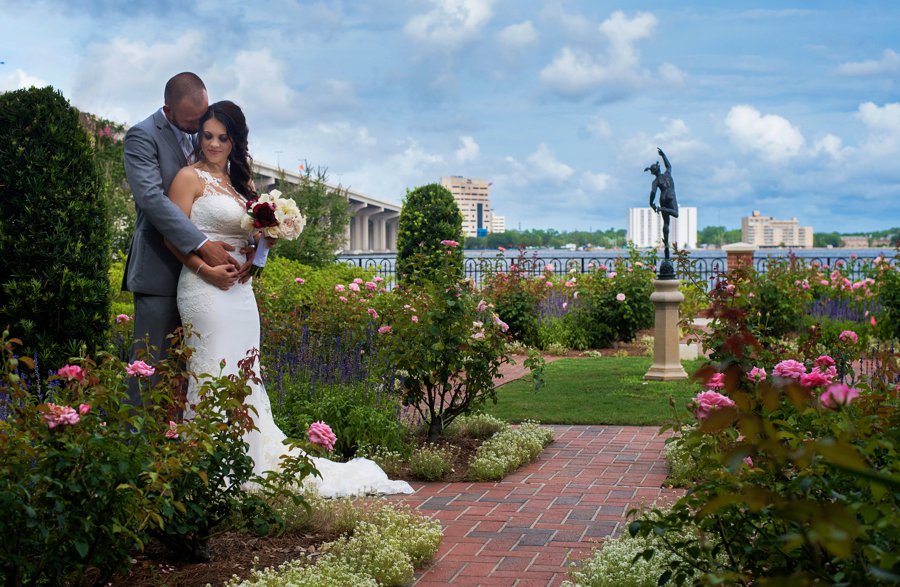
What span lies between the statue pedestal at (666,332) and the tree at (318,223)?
8.58 m

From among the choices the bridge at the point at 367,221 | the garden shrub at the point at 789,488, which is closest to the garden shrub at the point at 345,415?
the garden shrub at the point at 789,488

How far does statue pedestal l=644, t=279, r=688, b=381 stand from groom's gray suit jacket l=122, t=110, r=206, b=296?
6.77 m

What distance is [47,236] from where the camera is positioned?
6797mm

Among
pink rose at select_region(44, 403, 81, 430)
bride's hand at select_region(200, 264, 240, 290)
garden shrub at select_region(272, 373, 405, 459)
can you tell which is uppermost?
bride's hand at select_region(200, 264, 240, 290)

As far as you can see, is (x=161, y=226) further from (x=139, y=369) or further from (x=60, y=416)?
(x=60, y=416)

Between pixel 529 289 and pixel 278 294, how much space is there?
6.41 metres

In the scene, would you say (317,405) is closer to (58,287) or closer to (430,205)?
(58,287)

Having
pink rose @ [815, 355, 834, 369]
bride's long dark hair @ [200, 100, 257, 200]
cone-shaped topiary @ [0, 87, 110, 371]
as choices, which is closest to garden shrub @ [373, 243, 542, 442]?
bride's long dark hair @ [200, 100, 257, 200]

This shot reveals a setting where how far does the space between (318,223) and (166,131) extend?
14494 millimetres

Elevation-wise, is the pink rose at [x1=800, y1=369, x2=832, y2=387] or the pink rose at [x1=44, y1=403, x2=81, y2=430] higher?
the pink rose at [x1=800, y1=369, x2=832, y2=387]

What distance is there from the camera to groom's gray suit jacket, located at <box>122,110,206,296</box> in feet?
17.6

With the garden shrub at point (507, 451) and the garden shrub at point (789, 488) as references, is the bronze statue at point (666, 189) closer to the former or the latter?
the garden shrub at point (507, 451)

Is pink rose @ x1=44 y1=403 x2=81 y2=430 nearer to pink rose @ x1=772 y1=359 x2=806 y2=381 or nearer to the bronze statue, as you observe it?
pink rose @ x1=772 y1=359 x2=806 y2=381

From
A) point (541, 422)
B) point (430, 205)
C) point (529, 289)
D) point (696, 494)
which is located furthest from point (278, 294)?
point (430, 205)
